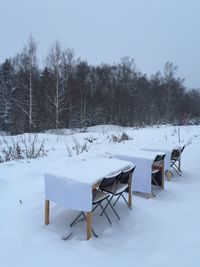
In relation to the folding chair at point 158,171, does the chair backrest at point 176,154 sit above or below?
above

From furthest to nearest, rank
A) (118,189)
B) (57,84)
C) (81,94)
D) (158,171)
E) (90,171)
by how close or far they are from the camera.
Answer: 1. (81,94)
2. (57,84)
3. (158,171)
4. (118,189)
5. (90,171)

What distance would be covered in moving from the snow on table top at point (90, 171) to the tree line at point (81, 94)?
10.8 metres

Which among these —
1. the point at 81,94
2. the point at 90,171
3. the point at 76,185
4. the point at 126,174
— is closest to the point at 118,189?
the point at 126,174

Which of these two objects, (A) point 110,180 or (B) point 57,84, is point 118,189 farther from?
(B) point 57,84

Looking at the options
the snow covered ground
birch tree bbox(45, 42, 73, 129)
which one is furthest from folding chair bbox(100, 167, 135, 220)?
birch tree bbox(45, 42, 73, 129)

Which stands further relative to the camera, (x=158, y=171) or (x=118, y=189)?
(x=158, y=171)

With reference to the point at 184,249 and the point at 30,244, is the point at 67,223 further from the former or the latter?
the point at 184,249

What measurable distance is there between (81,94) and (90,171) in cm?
2191

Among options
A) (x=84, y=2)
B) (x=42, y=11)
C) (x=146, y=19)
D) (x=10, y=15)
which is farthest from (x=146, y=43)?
(x=10, y=15)

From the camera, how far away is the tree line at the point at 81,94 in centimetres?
1947

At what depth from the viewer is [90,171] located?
3096 mm

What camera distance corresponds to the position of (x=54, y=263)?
7.98 ft

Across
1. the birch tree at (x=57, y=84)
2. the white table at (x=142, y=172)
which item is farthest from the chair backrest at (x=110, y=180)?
the birch tree at (x=57, y=84)

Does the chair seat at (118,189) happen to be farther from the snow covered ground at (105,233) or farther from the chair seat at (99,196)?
the snow covered ground at (105,233)
